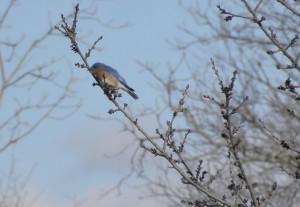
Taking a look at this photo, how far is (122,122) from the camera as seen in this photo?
1254 centimetres

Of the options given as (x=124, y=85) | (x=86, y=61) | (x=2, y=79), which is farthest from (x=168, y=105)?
(x=86, y=61)

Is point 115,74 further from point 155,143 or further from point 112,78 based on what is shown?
point 155,143

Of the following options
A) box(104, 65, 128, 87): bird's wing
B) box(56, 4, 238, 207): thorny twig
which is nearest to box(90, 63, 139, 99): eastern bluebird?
box(104, 65, 128, 87): bird's wing

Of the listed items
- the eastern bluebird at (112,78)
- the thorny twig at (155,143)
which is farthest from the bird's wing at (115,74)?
the thorny twig at (155,143)

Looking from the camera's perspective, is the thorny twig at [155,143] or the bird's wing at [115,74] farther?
the bird's wing at [115,74]

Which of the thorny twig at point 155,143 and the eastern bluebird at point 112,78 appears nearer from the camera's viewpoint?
the thorny twig at point 155,143

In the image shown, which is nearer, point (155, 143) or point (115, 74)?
point (155, 143)

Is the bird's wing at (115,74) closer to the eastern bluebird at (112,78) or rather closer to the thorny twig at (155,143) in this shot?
the eastern bluebird at (112,78)

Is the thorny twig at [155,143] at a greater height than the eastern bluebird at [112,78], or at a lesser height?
lesser

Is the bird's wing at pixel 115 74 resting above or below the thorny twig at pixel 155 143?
above

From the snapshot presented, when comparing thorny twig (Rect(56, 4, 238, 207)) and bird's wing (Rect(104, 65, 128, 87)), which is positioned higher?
bird's wing (Rect(104, 65, 128, 87))

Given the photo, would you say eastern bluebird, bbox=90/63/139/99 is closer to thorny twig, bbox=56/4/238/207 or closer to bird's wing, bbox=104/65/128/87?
bird's wing, bbox=104/65/128/87

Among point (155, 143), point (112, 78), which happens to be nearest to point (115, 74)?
point (112, 78)

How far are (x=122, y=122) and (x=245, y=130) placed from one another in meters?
3.15
